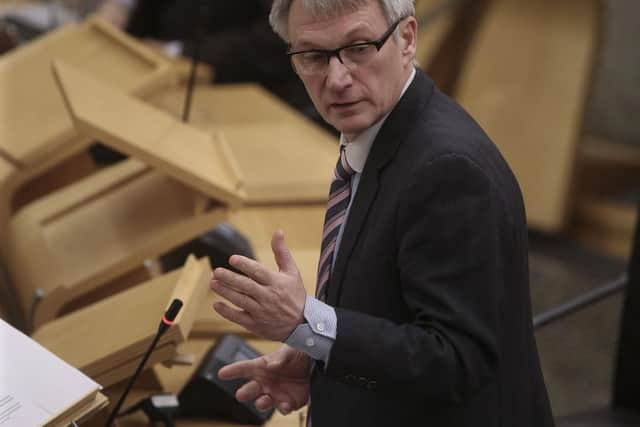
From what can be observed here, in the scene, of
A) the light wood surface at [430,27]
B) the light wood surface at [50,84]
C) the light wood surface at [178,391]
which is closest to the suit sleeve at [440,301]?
the light wood surface at [178,391]

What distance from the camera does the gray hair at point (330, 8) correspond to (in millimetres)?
1166

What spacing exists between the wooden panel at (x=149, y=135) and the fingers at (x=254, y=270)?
0.75 m

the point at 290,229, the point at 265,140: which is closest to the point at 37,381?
the point at 290,229

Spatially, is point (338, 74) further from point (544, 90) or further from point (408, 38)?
point (544, 90)

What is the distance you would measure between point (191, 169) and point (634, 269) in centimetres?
86

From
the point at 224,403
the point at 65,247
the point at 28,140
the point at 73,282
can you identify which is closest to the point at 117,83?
the point at 28,140

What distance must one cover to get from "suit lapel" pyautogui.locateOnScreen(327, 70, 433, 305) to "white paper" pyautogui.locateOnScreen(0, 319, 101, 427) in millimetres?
354

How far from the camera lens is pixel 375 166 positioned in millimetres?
1246

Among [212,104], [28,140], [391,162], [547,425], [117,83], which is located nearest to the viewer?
[391,162]

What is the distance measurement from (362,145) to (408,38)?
144mm

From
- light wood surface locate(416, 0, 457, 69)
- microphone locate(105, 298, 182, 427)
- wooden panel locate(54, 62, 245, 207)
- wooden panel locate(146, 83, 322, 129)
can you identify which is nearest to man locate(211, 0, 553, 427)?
microphone locate(105, 298, 182, 427)

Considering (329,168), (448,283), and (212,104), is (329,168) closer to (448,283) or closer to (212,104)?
(212,104)

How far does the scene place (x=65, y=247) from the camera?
2029 millimetres

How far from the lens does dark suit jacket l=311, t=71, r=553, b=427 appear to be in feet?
3.69
